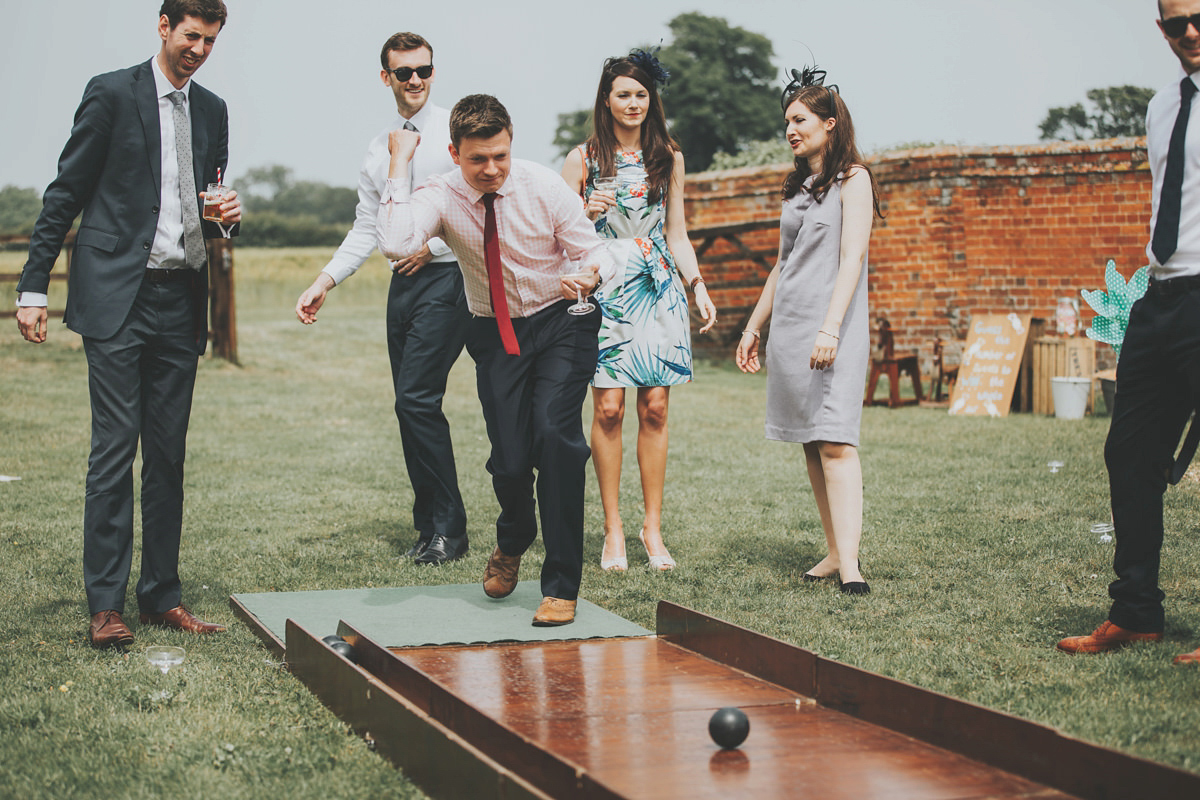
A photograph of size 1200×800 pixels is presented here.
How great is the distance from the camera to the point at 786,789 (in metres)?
3.06

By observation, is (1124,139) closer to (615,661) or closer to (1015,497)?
(1015,497)

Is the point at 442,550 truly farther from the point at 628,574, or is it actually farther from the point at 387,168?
the point at 387,168

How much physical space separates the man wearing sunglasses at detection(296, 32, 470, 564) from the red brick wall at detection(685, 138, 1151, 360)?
10.2 meters

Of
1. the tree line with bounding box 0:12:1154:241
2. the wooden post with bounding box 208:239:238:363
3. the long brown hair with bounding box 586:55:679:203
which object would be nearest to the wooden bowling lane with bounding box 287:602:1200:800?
the long brown hair with bounding box 586:55:679:203

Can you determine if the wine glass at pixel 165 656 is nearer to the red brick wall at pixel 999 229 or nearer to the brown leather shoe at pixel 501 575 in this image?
the brown leather shoe at pixel 501 575

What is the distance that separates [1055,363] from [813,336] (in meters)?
8.43

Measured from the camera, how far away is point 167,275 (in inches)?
193

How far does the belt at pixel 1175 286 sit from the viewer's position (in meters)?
4.04

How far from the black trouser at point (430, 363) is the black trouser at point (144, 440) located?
1514 mm

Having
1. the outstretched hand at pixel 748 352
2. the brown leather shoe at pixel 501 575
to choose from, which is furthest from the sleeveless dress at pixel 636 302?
the brown leather shoe at pixel 501 575

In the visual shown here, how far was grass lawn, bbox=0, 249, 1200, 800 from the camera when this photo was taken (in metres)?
3.59

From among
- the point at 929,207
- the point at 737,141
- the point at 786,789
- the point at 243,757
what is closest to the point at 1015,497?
the point at 786,789

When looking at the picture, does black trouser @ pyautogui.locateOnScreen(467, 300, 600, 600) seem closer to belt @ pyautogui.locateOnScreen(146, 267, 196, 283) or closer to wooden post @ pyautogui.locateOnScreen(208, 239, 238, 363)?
belt @ pyautogui.locateOnScreen(146, 267, 196, 283)

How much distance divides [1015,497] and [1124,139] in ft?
28.1
